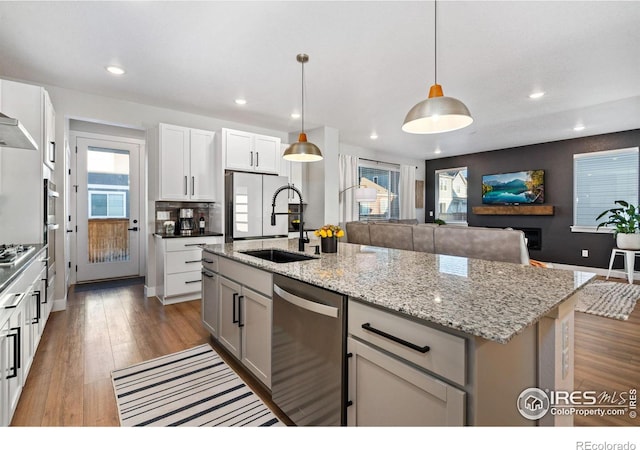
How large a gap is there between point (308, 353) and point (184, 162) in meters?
3.56

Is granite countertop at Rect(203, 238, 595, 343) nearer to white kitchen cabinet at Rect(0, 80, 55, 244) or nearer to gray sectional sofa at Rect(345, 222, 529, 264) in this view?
gray sectional sofa at Rect(345, 222, 529, 264)

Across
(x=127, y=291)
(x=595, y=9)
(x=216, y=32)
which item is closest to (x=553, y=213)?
(x=595, y=9)

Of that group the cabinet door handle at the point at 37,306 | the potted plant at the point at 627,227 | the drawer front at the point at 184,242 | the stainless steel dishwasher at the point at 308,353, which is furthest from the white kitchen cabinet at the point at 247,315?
the potted plant at the point at 627,227

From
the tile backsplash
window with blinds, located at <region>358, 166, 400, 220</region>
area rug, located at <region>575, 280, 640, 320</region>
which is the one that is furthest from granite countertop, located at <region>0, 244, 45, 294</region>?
window with blinds, located at <region>358, 166, 400, 220</region>

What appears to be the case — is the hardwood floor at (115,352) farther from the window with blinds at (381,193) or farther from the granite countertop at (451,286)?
the window with blinds at (381,193)

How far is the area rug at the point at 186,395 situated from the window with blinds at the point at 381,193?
5.22 meters

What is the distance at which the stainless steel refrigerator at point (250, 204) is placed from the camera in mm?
4277

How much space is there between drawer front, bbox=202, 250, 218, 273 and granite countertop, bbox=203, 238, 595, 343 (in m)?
0.47

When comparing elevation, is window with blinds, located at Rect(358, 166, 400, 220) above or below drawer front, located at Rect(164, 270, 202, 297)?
above

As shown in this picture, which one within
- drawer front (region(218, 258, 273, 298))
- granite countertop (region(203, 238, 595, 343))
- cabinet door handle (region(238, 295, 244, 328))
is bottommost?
cabinet door handle (region(238, 295, 244, 328))

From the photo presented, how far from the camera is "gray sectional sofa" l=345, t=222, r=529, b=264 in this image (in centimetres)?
334

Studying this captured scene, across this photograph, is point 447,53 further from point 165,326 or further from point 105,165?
point 105,165

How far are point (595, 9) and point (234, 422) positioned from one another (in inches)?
142

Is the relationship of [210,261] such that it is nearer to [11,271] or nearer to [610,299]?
[11,271]
